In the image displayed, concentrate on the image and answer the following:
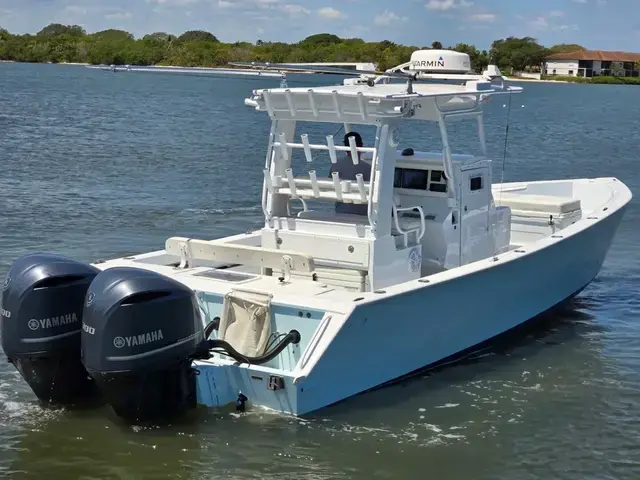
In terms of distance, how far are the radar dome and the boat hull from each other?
91.2 inches

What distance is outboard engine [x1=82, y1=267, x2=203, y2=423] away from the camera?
302 inches

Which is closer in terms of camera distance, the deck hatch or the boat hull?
the boat hull

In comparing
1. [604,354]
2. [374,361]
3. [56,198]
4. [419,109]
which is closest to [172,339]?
[374,361]

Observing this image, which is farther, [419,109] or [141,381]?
[419,109]

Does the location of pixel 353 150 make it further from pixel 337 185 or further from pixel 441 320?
pixel 441 320

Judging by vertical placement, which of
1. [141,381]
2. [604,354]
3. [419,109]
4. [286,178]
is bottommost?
[604,354]

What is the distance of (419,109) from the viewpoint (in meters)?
10.7

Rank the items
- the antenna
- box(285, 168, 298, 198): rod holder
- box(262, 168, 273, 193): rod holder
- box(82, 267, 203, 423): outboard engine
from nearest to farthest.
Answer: box(82, 267, 203, 423): outboard engine
the antenna
box(285, 168, 298, 198): rod holder
box(262, 168, 273, 193): rod holder

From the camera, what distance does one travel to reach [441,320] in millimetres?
9914

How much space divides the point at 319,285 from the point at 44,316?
254 cm

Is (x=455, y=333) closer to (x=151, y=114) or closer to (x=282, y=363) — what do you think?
(x=282, y=363)

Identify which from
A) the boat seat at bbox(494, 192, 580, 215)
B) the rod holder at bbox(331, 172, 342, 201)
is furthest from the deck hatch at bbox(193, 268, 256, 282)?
the boat seat at bbox(494, 192, 580, 215)

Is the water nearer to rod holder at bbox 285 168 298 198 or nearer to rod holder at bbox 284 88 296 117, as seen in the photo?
rod holder at bbox 285 168 298 198

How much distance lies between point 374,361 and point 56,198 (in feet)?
42.4
